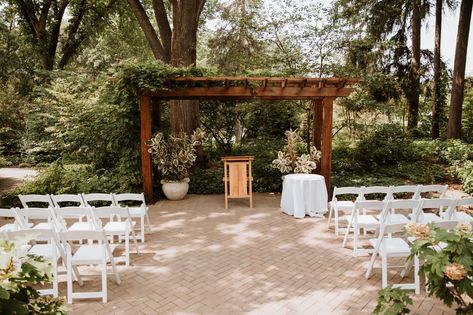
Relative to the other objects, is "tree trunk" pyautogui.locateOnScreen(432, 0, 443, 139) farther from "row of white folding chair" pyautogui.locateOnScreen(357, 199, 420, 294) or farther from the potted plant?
"row of white folding chair" pyautogui.locateOnScreen(357, 199, 420, 294)

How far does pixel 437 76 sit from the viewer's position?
15.6 metres

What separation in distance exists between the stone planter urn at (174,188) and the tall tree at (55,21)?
1260 cm

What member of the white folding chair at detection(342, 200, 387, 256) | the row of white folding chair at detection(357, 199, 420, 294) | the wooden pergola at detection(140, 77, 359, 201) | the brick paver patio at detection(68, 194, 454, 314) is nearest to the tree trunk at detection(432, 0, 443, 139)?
the wooden pergola at detection(140, 77, 359, 201)

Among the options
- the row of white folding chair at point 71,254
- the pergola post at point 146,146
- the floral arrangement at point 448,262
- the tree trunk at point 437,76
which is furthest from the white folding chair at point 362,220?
the tree trunk at point 437,76

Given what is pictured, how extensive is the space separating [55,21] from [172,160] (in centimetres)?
1405

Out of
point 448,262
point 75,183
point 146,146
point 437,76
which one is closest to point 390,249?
point 448,262

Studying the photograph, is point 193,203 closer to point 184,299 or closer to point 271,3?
point 184,299

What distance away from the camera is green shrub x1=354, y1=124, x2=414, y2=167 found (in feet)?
40.4

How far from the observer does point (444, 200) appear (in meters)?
4.60

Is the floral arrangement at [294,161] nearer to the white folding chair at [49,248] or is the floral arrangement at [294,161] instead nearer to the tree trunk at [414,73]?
the white folding chair at [49,248]

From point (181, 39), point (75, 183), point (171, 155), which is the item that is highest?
point (181, 39)

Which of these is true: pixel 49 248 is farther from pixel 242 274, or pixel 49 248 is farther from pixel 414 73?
pixel 414 73

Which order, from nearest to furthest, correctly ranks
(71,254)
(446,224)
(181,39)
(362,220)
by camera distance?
(446,224)
(71,254)
(362,220)
(181,39)

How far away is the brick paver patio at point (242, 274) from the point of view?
3.75 metres
